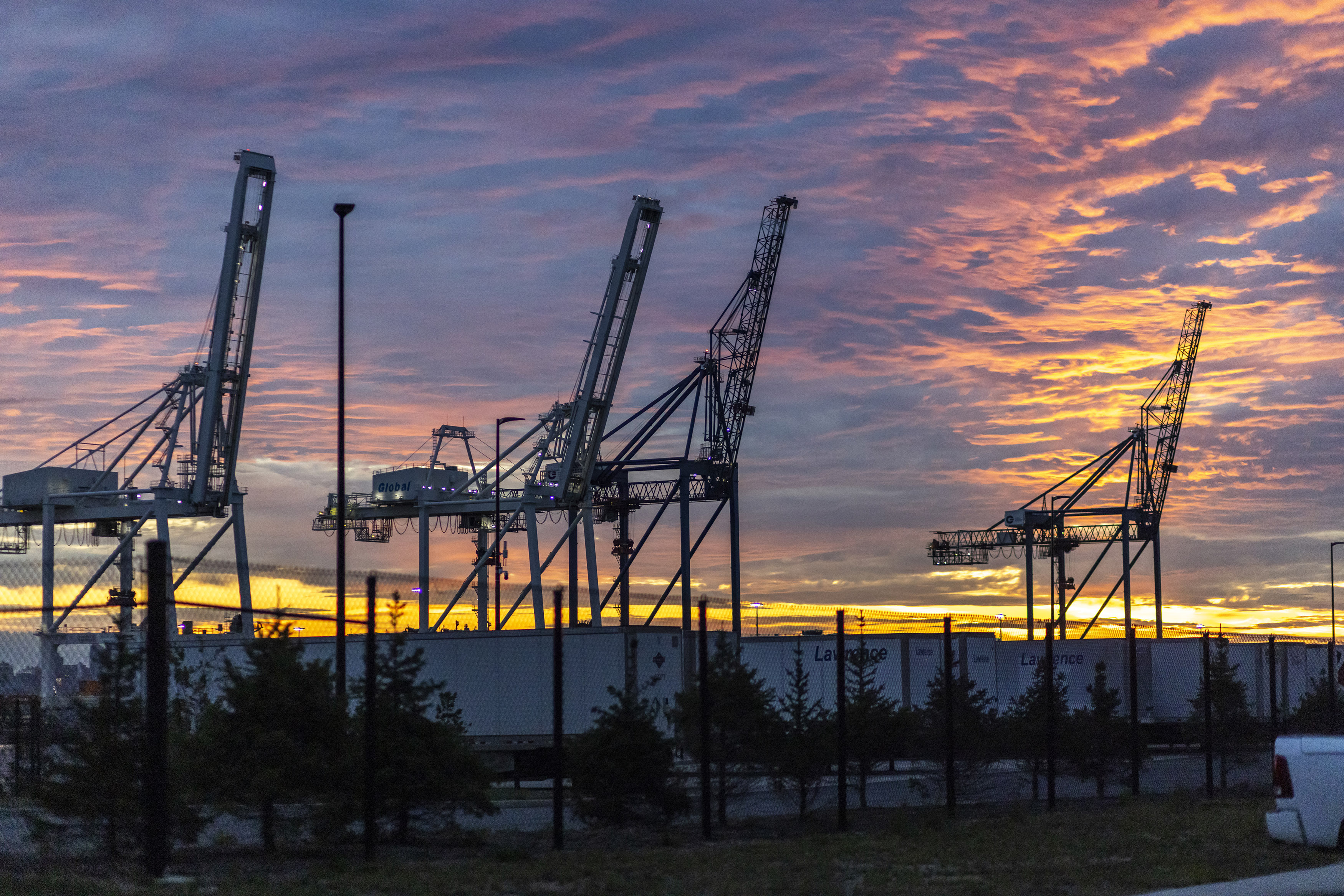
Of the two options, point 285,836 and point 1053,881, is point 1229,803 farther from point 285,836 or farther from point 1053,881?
point 285,836

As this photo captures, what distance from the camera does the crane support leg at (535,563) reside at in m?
58.8

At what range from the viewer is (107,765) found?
13.0 meters

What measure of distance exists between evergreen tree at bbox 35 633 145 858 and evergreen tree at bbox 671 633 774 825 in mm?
7462

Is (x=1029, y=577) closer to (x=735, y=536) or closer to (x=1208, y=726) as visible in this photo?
(x=735, y=536)

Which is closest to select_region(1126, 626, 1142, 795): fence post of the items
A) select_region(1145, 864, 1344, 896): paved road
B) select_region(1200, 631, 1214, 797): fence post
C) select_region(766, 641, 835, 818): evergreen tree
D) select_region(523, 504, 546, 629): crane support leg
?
select_region(1200, 631, 1214, 797): fence post

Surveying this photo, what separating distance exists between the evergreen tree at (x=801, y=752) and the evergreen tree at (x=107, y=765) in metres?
8.70

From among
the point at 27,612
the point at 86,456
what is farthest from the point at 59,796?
the point at 86,456

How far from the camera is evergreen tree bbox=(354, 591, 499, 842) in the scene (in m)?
15.3

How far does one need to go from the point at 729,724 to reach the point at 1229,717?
19.0 meters

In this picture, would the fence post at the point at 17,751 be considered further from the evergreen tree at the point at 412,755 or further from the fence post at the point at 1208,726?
the fence post at the point at 1208,726

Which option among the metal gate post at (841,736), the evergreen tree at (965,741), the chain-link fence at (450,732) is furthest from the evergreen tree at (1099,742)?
the metal gate post at (841,736)

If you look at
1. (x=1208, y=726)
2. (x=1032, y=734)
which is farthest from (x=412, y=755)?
(x=1208, y=726)

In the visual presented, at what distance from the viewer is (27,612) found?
12.2 meters

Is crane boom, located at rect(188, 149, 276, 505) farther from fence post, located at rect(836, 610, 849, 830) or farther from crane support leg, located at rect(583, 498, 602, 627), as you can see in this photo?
fence post, located at rect(836, 610, 849, 830)
